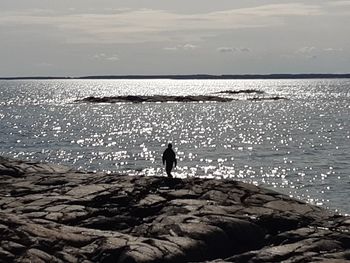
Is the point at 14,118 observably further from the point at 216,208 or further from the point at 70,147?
the point at 216,208

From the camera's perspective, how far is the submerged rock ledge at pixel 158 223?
19.9 m

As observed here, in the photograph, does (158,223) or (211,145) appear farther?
(211,145)

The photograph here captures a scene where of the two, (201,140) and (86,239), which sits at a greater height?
(86,239)

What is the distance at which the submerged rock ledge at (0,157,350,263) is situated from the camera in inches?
783

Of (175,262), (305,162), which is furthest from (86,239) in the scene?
(305,162)

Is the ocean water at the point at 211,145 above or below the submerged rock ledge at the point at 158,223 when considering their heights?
below

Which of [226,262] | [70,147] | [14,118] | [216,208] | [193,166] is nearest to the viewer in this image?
[226,262]

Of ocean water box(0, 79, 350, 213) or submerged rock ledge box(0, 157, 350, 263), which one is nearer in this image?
submerged rock ledge box(0, 157, 350, 263)

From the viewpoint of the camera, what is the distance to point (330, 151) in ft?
241

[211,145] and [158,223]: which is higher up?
[158,223]

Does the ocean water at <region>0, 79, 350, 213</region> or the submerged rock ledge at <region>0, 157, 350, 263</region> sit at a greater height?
the submerged rock ledge at <region>0, 157, 350, 263</region>

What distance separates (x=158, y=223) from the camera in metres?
22.7

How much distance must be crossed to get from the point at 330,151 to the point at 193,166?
20.6m

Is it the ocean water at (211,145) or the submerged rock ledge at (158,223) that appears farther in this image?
the ocean water at (211,145)
